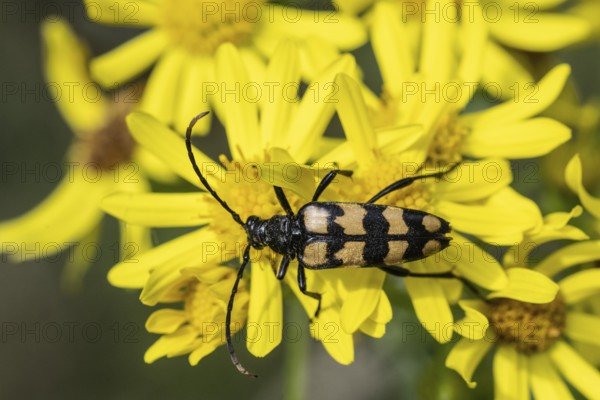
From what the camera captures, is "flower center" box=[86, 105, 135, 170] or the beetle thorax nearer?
the beetle thorax

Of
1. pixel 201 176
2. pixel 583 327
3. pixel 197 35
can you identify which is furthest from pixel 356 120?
pixel 197 35

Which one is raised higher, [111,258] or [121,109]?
[121,109]

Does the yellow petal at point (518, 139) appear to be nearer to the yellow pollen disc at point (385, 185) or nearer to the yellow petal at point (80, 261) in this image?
the yellow pollen disc at point (385, 185)

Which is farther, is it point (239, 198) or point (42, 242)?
point (42, 242)

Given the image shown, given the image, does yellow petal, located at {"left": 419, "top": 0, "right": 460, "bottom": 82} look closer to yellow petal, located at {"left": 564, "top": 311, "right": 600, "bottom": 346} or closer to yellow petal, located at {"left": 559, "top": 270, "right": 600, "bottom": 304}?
yellow petal, located at {"left": 559, "top": 270, "right": 600, "bottom": 304}

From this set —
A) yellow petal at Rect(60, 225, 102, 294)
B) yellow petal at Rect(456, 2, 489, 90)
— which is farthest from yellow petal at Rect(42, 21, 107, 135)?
yellow petal at Rect(456, 2, 489, 90)

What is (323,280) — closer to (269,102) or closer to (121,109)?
(269,102)

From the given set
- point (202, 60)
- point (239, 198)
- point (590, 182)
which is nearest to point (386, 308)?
point (239, 198)
